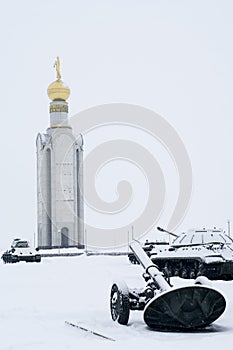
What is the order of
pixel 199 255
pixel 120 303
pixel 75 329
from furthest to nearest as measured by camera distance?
pixel 199 255 < pixel 120 303 < pixel 75 329

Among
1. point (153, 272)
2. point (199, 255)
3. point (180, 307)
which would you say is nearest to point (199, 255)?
point (199, 255)

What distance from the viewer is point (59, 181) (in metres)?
65.1

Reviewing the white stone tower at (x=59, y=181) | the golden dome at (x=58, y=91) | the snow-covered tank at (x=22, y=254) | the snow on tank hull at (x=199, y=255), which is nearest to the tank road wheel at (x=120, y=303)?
the snow on tank hull at (x=199, y=255)

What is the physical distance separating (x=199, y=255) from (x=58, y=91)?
152 feet

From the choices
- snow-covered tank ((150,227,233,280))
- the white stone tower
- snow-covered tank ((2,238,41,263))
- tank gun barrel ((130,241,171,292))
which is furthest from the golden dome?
tank gun barrel ((130,241,171,292))

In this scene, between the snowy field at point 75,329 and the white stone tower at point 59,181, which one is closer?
the snowy field at point 75,329

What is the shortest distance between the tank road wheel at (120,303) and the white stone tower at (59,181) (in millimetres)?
54118

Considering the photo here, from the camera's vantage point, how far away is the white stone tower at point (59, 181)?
65.2 meters

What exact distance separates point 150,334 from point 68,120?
5801 centimetres

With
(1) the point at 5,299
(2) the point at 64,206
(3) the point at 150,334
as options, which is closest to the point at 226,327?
(3) the point at 150,334

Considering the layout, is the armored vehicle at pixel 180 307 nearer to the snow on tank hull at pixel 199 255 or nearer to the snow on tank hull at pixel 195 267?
the snow on tank hull at pixel 195 267

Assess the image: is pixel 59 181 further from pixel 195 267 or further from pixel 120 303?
pixel 120 303

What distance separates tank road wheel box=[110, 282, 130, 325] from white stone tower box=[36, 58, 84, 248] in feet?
178

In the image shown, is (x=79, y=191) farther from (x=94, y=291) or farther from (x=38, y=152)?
(x=94, y=291)
